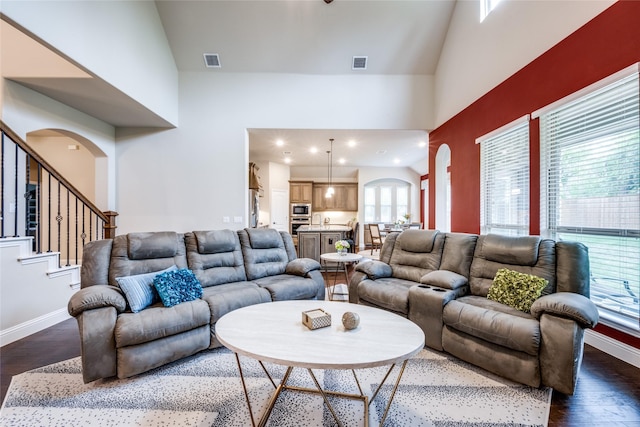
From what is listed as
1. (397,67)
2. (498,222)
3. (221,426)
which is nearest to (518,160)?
(498,222)

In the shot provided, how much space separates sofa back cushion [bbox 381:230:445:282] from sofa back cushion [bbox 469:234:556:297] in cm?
43

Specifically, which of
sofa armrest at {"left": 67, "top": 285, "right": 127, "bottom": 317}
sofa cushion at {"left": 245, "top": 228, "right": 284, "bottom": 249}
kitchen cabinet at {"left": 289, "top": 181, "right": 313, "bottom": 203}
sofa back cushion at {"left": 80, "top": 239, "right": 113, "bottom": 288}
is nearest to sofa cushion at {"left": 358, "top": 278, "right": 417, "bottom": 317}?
sofa cushion at {"left": 245, "top": 228, "right": 284, "bottom": 249}

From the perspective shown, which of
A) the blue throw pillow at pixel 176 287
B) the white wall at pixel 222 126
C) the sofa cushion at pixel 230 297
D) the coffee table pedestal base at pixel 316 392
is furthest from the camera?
the white wall at pixel 222 126

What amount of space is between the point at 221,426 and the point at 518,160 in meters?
3.96

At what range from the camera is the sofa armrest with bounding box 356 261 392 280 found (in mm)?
3426

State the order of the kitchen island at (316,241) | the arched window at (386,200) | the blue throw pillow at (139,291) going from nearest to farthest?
the blue throw pillow at (139,291), the kitchen island at (316,241), the arched window at (386,200)

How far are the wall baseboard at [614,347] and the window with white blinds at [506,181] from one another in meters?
1.18

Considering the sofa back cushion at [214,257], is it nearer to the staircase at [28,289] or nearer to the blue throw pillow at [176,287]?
the blue throw pillow at [176,287]

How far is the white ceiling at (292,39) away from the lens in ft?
14.6

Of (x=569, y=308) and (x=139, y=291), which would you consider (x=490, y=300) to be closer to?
(x=569, y=308)

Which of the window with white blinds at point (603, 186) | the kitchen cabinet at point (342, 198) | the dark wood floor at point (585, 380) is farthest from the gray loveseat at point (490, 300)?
the kitchen cabinet at point (342, 198)

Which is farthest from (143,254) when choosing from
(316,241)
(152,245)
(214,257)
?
(316,241)

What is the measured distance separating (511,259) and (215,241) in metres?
3.06

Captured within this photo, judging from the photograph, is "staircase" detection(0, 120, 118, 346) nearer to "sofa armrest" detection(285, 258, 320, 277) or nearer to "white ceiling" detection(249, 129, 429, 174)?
"sofa armrest" detection(285, 258, 320, 277)
